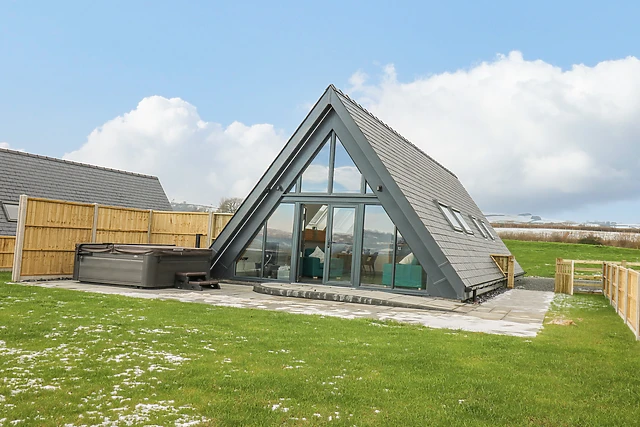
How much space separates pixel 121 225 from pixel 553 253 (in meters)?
27.9

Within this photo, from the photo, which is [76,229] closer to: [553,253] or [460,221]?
[460,221]

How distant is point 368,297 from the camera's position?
33.6ft

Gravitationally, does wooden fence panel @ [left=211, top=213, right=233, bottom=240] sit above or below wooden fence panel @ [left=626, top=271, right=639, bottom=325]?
above

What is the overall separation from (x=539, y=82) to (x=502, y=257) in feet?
18.3

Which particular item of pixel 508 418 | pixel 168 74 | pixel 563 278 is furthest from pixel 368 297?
pixel 168 74

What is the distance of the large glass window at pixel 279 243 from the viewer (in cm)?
1310

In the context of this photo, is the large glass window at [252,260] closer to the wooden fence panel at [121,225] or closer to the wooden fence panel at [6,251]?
the wooden fence panel at [121,225]

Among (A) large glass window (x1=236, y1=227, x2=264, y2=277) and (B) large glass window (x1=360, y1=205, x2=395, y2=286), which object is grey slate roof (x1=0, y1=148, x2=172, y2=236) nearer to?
Result: (A) large glass window (x1=236, y1=227, x2=264, y2=277)

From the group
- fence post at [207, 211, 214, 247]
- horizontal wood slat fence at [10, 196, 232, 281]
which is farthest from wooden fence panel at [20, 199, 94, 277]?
fence post at [207, 211, 214, 247]

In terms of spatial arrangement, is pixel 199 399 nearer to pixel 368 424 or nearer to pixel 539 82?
pixel 368 424

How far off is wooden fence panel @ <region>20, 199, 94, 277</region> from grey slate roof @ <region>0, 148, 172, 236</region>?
466 centimetres

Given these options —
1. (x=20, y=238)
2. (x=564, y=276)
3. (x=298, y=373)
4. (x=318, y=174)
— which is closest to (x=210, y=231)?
(x=318, y=174)

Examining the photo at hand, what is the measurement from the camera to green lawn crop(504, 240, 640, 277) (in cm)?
2850

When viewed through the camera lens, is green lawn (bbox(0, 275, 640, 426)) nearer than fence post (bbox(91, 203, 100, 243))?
Yes
